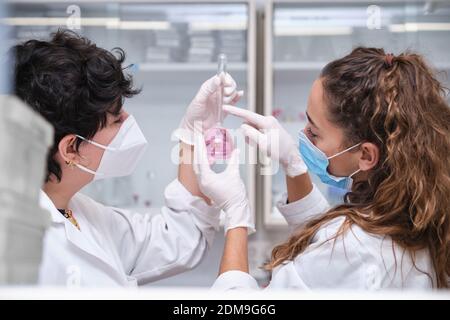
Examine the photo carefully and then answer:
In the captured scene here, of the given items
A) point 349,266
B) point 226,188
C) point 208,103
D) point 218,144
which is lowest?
point 349,266

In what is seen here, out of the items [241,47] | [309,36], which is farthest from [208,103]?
[309,36]

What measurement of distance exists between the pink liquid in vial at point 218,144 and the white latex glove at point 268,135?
56mm

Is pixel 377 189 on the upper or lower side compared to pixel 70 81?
lower

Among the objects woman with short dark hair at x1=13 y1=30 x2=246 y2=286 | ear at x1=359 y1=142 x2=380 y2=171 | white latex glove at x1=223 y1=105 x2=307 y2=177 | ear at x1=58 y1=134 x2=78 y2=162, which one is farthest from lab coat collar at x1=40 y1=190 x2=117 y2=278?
ear at x1=359 y1=142 x2=380 y2=171

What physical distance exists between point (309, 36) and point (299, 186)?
44.1 inches

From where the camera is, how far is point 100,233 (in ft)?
4.55

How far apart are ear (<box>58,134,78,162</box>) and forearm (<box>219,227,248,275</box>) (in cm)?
41

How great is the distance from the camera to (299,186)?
1.48 meters

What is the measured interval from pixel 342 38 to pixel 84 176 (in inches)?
52.2

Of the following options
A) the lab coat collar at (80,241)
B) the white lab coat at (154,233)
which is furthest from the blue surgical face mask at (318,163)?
the lab coat collar at (80,241)

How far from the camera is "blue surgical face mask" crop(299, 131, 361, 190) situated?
1.34 m

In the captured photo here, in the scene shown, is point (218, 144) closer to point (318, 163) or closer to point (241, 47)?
point (318, 163)
